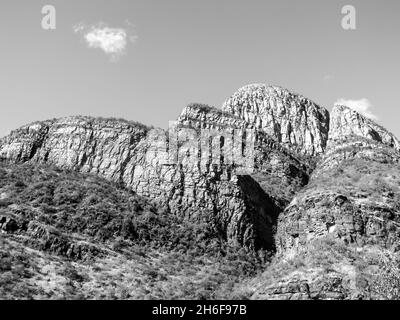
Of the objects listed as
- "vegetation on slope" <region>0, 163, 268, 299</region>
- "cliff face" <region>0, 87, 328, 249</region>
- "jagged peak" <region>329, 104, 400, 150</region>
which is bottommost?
"vegetation on slope" <region>0, 163, 268, 299</region>

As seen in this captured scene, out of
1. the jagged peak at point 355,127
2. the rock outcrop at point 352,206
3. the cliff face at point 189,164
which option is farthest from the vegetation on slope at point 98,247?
the jagged peak at point 355,127

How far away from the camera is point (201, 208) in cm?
6838

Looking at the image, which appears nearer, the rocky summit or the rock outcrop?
the rocky summit

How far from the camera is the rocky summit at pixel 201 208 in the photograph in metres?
48.3

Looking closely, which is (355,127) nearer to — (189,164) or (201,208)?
(189,164)

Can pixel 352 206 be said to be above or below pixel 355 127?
below

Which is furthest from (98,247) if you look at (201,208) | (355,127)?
(355,127)

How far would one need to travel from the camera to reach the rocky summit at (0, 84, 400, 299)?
48.3 metres

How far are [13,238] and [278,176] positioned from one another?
49.7m

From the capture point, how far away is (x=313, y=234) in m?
56.2

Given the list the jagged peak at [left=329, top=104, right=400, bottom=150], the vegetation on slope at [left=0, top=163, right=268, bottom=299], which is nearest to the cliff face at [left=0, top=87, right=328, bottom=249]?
the vegetation on slope at [left=0, top=163, right=268, bottom=299]

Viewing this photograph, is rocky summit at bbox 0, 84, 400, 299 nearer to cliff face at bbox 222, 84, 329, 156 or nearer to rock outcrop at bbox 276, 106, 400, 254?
rock outcrop at bbox 276, 106, 400, 254
